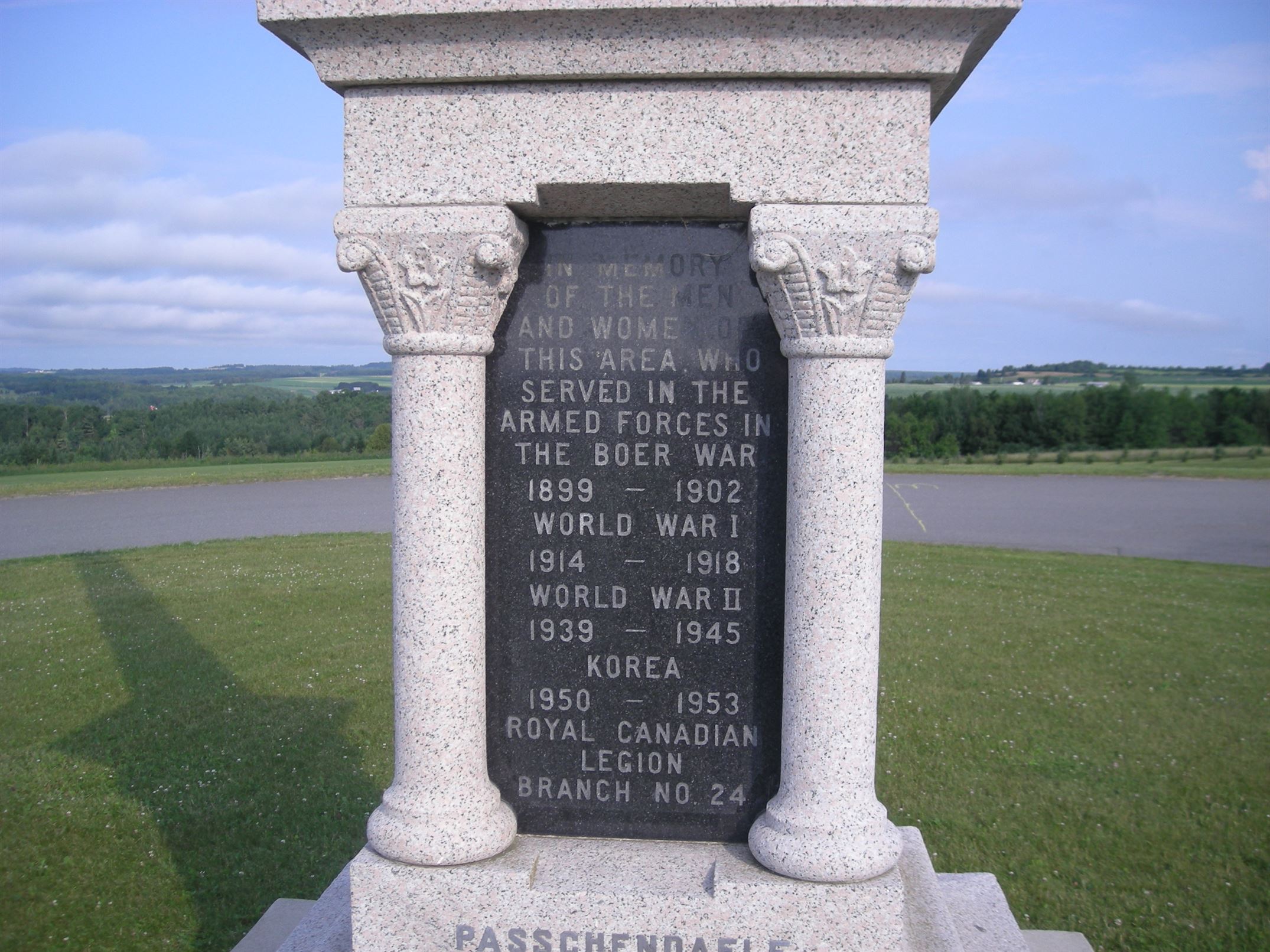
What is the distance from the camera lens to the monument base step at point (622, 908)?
124 inches

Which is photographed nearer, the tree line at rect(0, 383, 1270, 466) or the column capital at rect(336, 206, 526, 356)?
the column capital at rect(336, 206, 526, 356)

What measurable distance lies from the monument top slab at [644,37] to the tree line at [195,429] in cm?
1962

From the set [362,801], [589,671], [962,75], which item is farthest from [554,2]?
[362,801]

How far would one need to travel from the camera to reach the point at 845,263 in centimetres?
313

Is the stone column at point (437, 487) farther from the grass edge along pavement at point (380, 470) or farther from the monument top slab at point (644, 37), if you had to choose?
the grass edge along pavement at point (380, 470)

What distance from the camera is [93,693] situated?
309 inches

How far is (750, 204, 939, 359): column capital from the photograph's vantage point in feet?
10.3

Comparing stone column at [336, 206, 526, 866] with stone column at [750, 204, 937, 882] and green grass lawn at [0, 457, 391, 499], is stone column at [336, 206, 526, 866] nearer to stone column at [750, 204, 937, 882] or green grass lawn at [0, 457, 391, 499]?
stone column at [750, 204, 937, 882]

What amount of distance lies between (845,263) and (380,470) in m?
22.6

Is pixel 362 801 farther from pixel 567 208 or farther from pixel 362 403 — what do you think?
pixel 362 403

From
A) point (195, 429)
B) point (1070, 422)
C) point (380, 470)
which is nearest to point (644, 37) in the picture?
point (380, 470)

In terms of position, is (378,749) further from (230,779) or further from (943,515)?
(943,515)

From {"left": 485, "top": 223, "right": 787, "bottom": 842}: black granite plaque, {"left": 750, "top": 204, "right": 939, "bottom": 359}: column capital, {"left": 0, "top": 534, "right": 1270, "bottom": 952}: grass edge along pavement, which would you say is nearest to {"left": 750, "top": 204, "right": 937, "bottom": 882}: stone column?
{"left": 750, "top": 204, "right": 939, "bottom": 359}: column capital

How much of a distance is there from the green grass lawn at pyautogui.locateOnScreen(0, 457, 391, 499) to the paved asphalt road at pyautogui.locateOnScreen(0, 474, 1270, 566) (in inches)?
17.1
